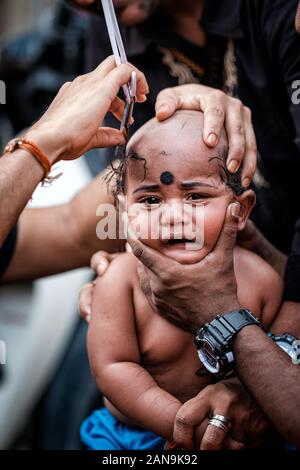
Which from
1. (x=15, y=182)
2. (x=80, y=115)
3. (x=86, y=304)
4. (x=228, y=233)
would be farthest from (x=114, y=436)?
(x=80, y=115)

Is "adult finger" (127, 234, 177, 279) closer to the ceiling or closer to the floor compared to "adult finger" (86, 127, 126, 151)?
closer to the floor

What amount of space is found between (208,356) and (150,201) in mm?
434

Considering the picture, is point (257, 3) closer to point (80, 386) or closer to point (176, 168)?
point (176, 168)

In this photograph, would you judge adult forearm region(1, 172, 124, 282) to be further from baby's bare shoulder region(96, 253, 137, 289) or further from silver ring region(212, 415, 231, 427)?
silver ring region(212, 415, 231, 427)

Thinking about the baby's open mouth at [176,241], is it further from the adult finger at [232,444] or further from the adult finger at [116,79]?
the adult finger at [232,444]

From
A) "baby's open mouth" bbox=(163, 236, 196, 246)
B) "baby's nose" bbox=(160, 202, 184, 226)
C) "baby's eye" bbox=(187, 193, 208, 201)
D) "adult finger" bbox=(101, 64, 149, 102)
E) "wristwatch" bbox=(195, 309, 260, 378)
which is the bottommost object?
"wristwatch" bbox=(195, 309, 260, 378)

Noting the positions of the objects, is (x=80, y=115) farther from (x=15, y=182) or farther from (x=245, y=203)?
(x=245, y=203)

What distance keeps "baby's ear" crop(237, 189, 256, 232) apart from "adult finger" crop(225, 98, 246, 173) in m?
0.09

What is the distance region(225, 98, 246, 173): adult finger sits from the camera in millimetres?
1927

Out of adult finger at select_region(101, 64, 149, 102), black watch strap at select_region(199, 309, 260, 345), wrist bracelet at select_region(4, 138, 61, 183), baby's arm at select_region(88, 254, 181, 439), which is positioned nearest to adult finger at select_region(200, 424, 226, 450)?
baby's arm at select_region(88, 254, 181, 439)

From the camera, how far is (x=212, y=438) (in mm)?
1773

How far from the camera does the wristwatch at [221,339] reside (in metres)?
1.79

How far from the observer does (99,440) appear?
7.02 ft

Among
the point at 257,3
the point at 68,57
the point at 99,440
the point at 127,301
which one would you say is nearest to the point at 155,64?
the point at 257,3
